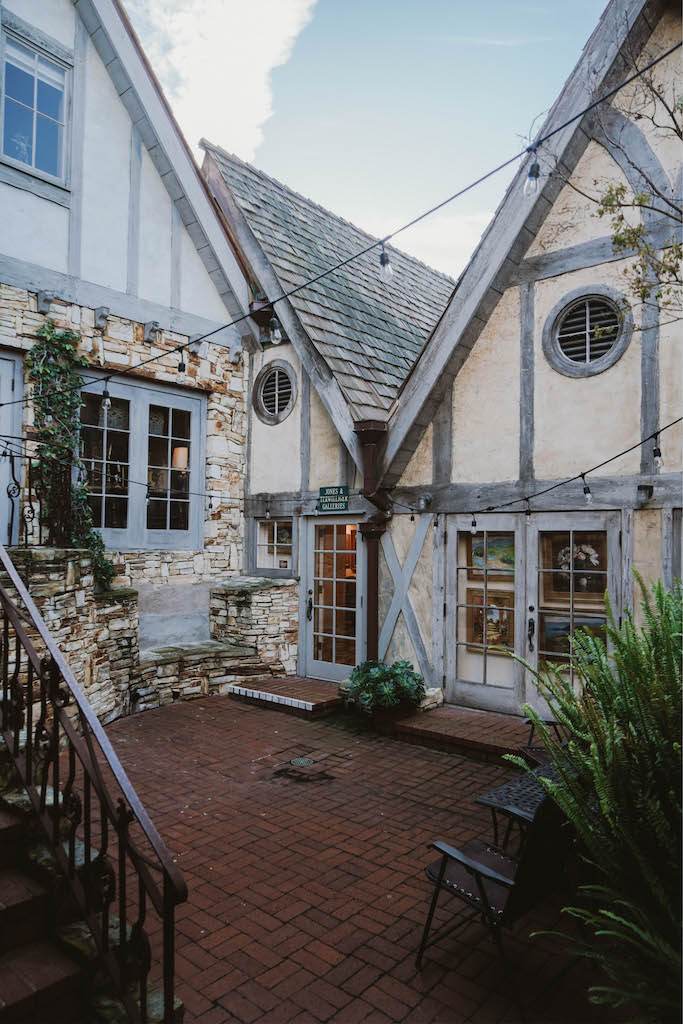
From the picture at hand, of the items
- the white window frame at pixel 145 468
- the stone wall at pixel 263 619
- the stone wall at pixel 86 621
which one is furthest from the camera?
the stone wall at pixel 263 619

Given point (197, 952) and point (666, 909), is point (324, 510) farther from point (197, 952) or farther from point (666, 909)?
point (666, 909)

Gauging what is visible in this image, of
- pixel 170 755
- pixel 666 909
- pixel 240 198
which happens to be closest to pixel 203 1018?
pixel 666 909

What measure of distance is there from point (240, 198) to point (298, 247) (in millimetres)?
1079

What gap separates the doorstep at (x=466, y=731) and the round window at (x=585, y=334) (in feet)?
12.1

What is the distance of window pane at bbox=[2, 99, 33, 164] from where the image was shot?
718cm

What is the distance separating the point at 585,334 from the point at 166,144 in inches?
231

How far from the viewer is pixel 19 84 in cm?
728

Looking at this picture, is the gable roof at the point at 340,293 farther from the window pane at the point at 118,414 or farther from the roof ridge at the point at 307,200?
the window pane at the point at 118,414

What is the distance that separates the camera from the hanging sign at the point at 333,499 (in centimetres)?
838

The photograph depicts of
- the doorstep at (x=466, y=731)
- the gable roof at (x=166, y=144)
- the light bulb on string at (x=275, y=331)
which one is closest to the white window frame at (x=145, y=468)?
the gable roof at (x=166, y=144)

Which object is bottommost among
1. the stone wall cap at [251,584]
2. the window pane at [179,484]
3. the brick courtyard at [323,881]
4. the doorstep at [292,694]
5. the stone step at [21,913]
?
the brick courtyard at [323,881]

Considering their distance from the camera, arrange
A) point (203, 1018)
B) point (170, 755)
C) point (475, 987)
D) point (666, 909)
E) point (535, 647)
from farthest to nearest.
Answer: point (535, 647), point (170, 755), point (475, 987), point (203, 1018), point (666, 909)

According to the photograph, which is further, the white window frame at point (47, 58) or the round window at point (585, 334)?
the white window frame at point (47, 58)

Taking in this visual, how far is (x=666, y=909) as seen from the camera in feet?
7.00
